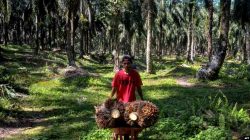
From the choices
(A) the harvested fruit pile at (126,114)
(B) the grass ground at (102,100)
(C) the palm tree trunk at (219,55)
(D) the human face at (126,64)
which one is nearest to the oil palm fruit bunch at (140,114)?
(A) the harvested fruit pile at (126,114)

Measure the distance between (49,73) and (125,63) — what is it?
22.3 meters

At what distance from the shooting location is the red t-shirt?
34.4ft

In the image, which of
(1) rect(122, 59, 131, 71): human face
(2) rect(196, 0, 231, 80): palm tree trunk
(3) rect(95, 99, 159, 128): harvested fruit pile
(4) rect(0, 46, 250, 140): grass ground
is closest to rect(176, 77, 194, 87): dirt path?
(4) rect(0, 46, 250, 140): grass ground

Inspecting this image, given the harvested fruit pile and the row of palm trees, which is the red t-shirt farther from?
the row of palm trees

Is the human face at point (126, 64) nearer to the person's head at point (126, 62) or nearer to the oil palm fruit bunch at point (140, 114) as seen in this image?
the person's head at point (126, 62)

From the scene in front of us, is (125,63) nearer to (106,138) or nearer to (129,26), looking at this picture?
(106,138)

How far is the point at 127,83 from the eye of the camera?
416 inches

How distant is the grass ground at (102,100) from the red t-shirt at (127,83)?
A: 6.47 feet

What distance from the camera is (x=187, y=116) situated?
42.7 feet

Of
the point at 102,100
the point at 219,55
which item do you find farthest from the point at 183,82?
the point at 102,100

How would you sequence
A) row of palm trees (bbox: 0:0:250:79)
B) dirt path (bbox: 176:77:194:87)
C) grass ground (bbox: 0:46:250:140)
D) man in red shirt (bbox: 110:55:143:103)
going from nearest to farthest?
man in red shirt (bbox: 110:55:143:103) < grass ground (bbox: 0:46:250:140) < dirt path (bbox: 176:77:194:87) < row of palm trees (bbox: 0:0:250:79)

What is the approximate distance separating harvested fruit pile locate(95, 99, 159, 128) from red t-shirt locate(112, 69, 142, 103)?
0.47 m

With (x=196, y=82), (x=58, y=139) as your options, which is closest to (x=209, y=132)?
(x=58, y=139)

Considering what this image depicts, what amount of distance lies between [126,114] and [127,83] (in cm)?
91
